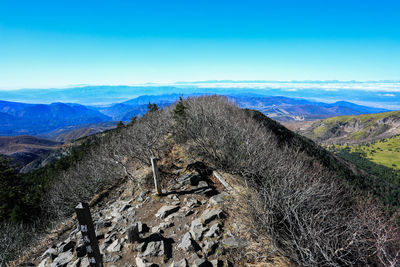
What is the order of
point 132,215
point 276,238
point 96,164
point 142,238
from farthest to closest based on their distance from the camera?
point 96,164
point 132,215
point 142,238
point 276,238

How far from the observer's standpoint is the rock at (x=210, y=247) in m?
6.36

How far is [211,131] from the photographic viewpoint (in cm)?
1603

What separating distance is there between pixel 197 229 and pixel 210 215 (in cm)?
81

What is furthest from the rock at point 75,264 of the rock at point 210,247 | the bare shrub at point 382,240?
the bare shrub at point 382,240

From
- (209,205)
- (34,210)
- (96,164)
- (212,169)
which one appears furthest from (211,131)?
(34,210)

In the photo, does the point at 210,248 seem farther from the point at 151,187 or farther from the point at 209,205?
the point at 151,187

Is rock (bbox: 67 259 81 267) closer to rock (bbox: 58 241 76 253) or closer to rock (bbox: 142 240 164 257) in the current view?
rock (bbox: 58 241 76 253)

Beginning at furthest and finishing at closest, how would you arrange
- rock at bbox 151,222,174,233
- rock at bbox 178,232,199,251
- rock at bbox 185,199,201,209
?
rock at bbox 185,199,201,209, rock at bbox 151,222,174,233, rock at bbox 178,232,199,251

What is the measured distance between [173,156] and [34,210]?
2185 cm

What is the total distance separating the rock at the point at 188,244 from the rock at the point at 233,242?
1.04 m

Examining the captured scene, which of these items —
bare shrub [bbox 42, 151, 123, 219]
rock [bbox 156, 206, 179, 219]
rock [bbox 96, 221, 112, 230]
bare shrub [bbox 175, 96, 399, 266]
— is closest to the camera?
bare shrub [bbox 175, 96, 399, 266]

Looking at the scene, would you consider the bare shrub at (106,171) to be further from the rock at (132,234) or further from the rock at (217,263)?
the rock at (217,263)

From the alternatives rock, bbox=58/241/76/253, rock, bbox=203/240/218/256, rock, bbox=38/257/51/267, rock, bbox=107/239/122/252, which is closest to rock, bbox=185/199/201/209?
rock, bbox=203/240/218/256

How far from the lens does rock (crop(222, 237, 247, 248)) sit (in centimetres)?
646
